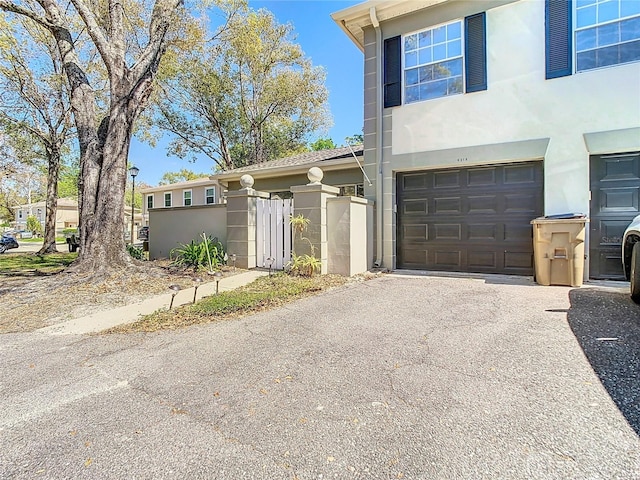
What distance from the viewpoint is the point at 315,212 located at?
730 centimetres

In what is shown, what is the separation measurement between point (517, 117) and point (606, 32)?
72.3 inches

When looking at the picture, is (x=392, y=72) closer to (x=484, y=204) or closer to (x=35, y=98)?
(x=484, y=204)

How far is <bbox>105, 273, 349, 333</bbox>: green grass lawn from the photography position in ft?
14.7

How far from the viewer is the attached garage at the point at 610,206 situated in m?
5.97

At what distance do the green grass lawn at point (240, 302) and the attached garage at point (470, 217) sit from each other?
212 centimetres

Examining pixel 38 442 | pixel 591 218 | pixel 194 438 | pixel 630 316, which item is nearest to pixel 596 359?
pixel 630 316

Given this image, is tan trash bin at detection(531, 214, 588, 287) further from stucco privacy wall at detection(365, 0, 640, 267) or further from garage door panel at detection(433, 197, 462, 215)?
garage door panel at detection(433, 197, 462, 215)

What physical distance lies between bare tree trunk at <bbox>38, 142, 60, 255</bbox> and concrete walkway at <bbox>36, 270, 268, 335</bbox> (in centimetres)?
1422

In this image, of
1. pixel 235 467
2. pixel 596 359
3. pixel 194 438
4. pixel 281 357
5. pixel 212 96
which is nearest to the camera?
pixel 235 467

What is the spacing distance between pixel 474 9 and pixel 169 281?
8.23 meters

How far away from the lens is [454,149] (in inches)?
285

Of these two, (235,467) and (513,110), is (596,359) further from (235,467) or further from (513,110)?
(513,110)

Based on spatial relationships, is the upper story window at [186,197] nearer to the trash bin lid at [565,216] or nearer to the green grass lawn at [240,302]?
the green grass lawn at [240,302]

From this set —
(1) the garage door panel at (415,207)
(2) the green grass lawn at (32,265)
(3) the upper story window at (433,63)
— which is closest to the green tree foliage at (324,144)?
(2) the green grass lawn at (32,265)
